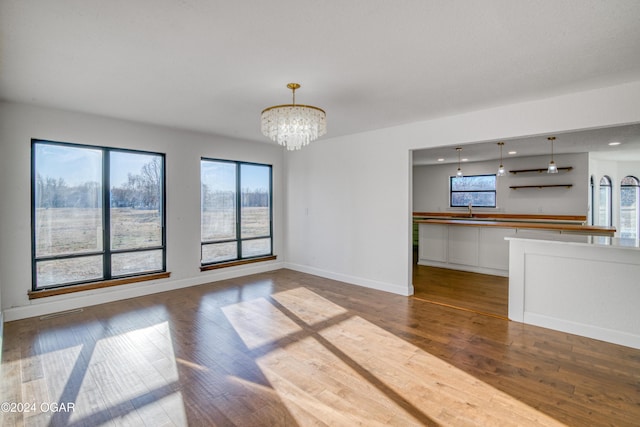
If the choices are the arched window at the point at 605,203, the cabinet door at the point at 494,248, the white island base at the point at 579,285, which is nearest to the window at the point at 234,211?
the cabinet door at the point at 494,248

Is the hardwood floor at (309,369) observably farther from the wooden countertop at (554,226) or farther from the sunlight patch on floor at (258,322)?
the wooden countertop at (554,226)

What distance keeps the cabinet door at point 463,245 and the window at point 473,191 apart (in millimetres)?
2594

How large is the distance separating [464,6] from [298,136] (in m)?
1.59

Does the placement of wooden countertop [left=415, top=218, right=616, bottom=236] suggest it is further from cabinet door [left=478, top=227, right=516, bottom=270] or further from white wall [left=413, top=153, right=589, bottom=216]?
white wall [left=413, top=153, right=589, bottom=216]

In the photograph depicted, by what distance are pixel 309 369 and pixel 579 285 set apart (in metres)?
3.00

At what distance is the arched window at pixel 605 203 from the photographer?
8.33 meters

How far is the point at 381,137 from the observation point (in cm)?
505

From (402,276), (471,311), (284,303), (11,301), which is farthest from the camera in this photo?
(402,276)

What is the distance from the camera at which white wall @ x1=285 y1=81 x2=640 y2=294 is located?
11.1ft

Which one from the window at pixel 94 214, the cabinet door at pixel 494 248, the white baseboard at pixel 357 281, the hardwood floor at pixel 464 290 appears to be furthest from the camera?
the cabinet door at pixel 494 248

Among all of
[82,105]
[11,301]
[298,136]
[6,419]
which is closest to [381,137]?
[298,136]

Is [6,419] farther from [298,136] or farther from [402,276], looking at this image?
[402,276]

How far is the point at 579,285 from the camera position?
334 cm

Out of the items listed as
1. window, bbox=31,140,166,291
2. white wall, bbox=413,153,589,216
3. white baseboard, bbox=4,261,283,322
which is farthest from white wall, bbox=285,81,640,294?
white wall, bbox=413,153,589,216
